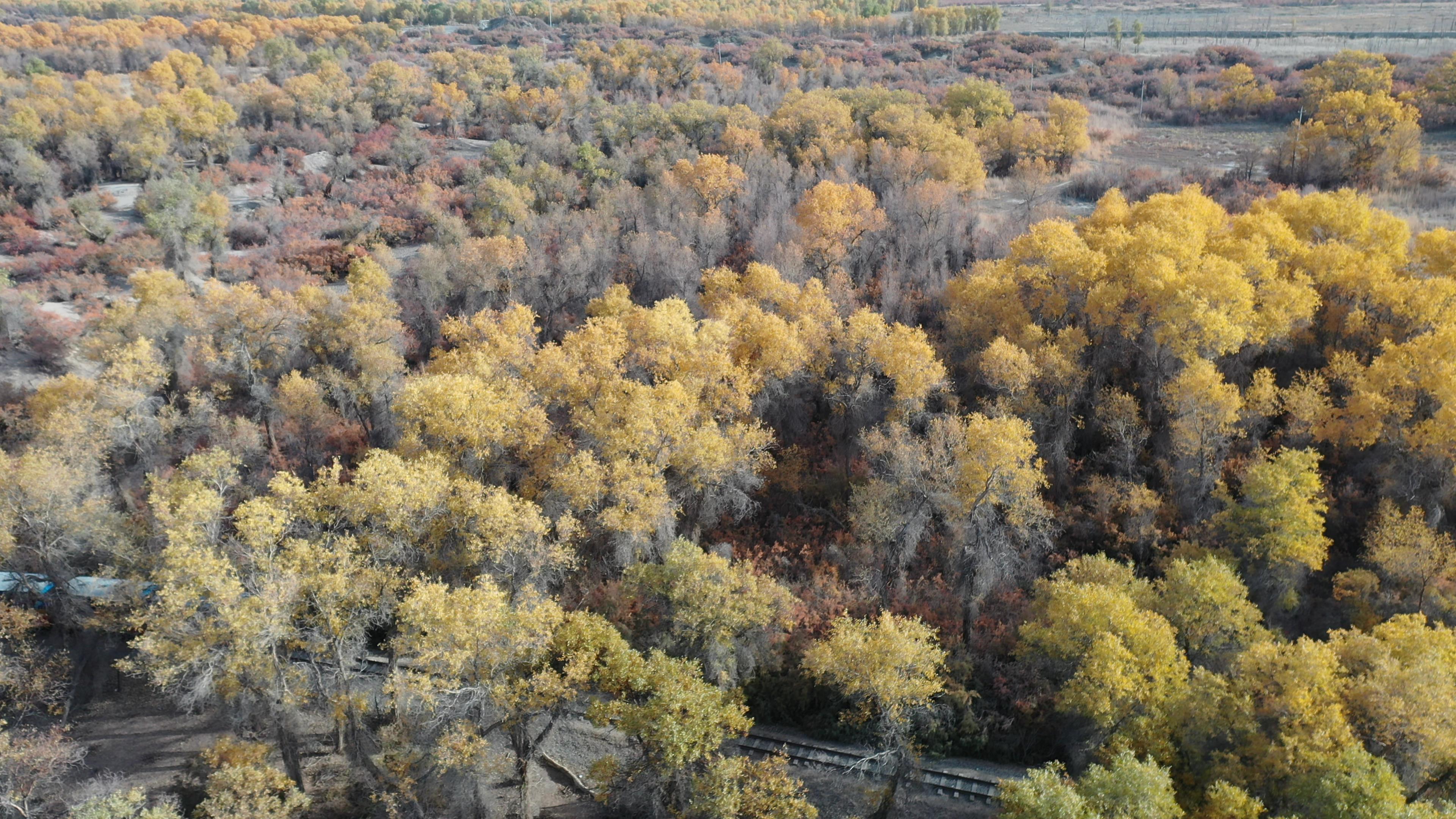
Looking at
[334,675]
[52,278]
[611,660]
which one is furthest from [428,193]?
[611,660]

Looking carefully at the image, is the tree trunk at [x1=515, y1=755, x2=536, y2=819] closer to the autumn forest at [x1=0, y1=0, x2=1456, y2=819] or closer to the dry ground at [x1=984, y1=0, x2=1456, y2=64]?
the autumn forest at [x1=0, y1=0, x2=1456, y2=819]

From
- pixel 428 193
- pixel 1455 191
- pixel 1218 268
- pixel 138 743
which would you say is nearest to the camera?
pixel 138 743

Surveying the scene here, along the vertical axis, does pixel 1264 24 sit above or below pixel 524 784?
above

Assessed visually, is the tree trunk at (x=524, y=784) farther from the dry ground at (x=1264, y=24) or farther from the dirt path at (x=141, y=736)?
the dry ground at (x=1264, y=24)

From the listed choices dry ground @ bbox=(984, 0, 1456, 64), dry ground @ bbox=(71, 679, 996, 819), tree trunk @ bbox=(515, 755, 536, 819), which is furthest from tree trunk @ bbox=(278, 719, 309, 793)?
dry ground @ bbox=(984, 0, 1456, 64)

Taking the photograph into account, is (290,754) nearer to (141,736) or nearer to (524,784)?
(524,784)

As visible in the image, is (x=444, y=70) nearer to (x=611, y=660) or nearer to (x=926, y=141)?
(x=926, y=141)

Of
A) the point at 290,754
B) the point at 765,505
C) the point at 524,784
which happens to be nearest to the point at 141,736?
the point at 290,754

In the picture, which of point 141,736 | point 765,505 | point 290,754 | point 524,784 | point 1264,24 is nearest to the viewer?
point 524,784
